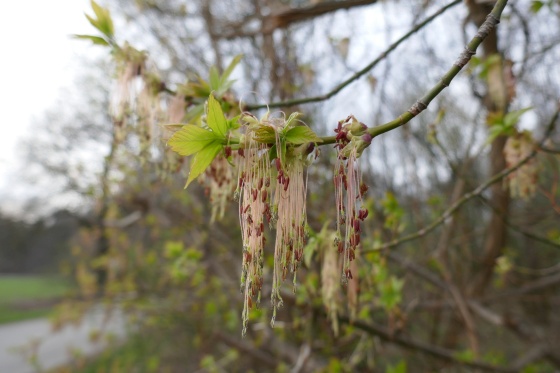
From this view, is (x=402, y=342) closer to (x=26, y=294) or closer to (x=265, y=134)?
(x=265, y=134)

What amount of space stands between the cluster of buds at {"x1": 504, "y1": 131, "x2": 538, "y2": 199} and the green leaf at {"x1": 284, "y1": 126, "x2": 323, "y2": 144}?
1221 millimetres

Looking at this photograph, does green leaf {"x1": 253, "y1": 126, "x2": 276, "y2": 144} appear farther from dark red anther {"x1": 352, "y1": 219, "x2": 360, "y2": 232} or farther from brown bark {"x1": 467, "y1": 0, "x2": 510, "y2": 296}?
brown bark {"x1": 467, "y1": 0, "x2": 510, "y2": 296}

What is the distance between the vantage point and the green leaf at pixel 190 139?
0.90 meters

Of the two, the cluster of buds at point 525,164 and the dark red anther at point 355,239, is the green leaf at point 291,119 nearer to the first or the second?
the dark red anther at point 355,239

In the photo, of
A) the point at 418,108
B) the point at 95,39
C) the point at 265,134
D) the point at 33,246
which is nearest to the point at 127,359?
the point at 95,39

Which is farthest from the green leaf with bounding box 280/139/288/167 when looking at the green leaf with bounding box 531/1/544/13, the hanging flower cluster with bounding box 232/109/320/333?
the green leaf with bounding box 531/1/544/13

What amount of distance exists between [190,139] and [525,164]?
56.0 inches

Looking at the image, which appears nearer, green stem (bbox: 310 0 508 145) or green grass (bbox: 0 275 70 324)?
green stem (bbox: 310 0 508 145)

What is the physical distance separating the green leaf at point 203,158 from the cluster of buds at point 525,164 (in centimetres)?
131

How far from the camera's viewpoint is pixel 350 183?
901 millimetres

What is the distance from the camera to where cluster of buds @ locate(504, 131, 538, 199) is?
1.77m

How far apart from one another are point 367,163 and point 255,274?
2652 millimetres

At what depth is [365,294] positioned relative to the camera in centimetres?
232

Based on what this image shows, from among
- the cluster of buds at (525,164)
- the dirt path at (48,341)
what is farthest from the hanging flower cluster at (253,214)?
the dirt path at (48,341)
